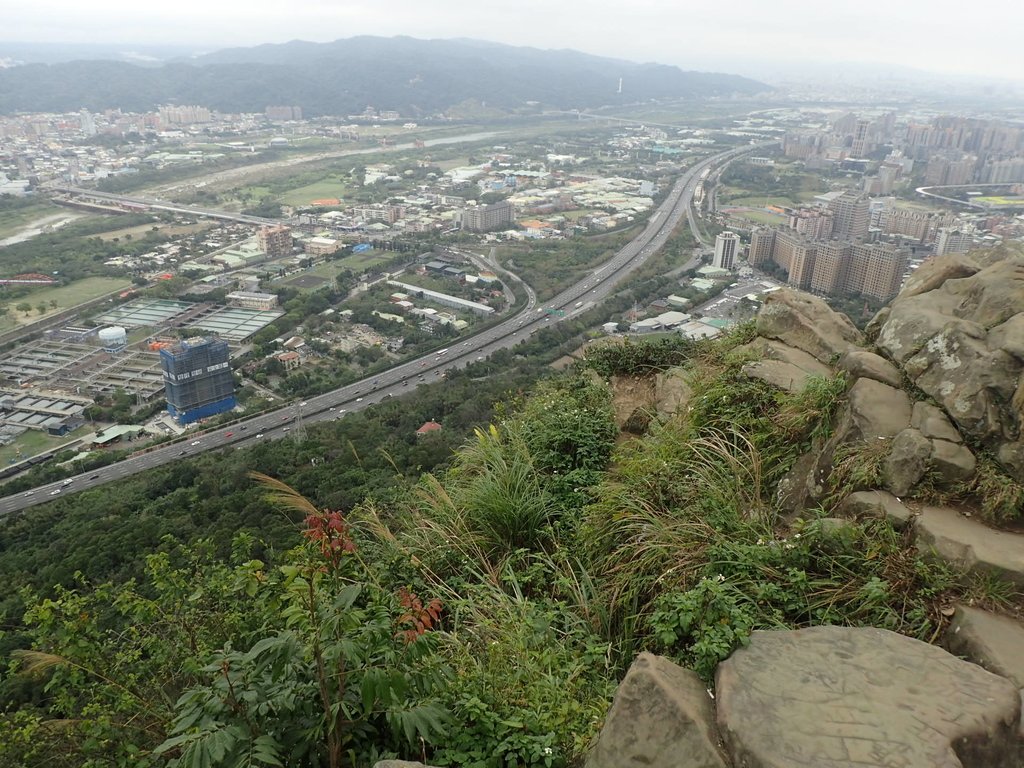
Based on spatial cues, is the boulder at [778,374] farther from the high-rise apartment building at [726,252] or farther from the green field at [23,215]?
the green field at [23,215]

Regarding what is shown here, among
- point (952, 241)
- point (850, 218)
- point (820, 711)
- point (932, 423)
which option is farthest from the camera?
point (850, 218)

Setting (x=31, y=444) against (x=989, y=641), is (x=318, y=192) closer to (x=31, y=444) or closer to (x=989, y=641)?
(x=31, y=444)

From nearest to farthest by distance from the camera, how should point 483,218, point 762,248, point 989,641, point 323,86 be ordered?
point 989,641 → point 762,248 → point 483,218 → point 323,86

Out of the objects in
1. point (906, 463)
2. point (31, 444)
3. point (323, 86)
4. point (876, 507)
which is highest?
point (906, 463)

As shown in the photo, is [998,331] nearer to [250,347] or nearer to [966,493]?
[966,493]

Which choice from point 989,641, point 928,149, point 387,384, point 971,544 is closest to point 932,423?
point 971,544

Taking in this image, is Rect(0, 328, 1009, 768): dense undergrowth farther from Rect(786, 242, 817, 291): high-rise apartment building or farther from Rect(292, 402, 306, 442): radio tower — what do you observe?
Rect(786, 242, 817, 291): high-rise apartment building

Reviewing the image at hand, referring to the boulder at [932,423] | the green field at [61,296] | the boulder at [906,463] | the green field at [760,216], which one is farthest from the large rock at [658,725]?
→ the green field at [760,216]
